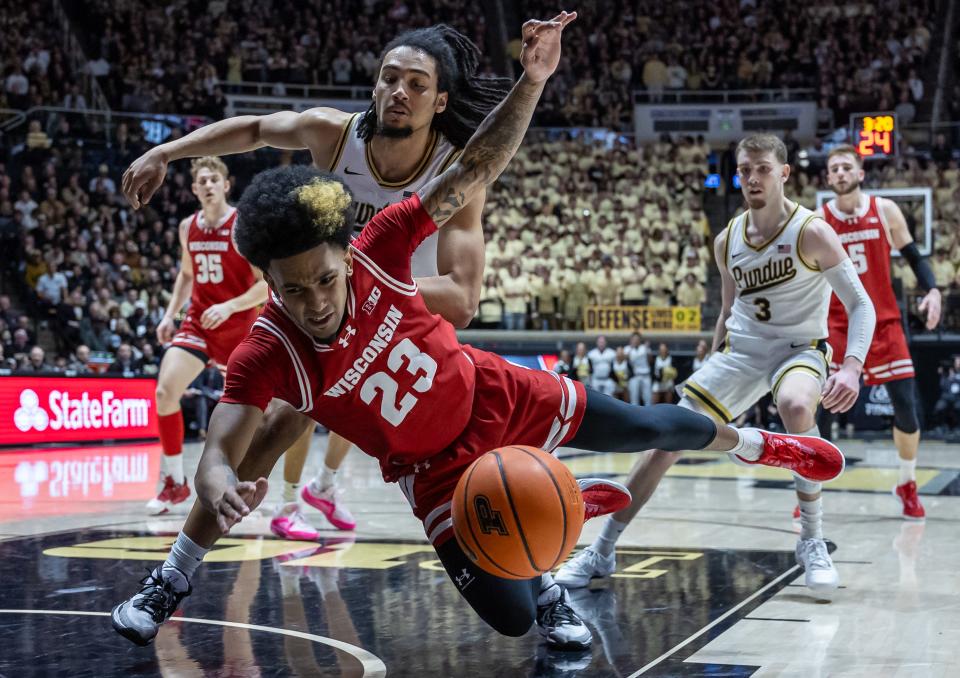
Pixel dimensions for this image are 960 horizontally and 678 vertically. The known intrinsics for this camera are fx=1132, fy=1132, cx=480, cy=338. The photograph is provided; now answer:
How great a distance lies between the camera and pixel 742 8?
944 inches

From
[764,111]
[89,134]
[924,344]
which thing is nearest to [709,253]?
[764,111]

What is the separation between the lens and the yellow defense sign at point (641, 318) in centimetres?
1717

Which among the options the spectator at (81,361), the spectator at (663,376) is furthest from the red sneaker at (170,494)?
the spectator at (663,376)

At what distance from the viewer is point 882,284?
7.43 metres

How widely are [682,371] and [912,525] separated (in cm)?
1068

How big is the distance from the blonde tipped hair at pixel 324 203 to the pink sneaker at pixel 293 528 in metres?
3.07

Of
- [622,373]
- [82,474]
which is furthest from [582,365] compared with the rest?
[82,474]

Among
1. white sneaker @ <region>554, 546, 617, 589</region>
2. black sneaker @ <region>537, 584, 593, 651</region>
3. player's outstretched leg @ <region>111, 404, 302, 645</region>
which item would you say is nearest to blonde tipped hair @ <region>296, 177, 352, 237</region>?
player's outstretched leg @ <region>111, 404, 302, 645</region>

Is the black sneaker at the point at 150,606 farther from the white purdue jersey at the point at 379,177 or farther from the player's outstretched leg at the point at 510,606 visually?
the white purdue jersey at the point at 379,177

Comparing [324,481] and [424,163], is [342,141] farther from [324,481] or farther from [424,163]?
[324,481]

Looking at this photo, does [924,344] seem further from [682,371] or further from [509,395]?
[509,395]

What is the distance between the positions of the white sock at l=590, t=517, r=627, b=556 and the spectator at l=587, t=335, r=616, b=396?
11574mm

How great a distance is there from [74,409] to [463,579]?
10.5 metres

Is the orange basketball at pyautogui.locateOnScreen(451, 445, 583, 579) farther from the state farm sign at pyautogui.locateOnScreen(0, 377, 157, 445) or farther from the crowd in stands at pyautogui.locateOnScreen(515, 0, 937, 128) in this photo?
the crowd in stands at pyautogui.locateOnScreen(515, 0, 937, 128)
